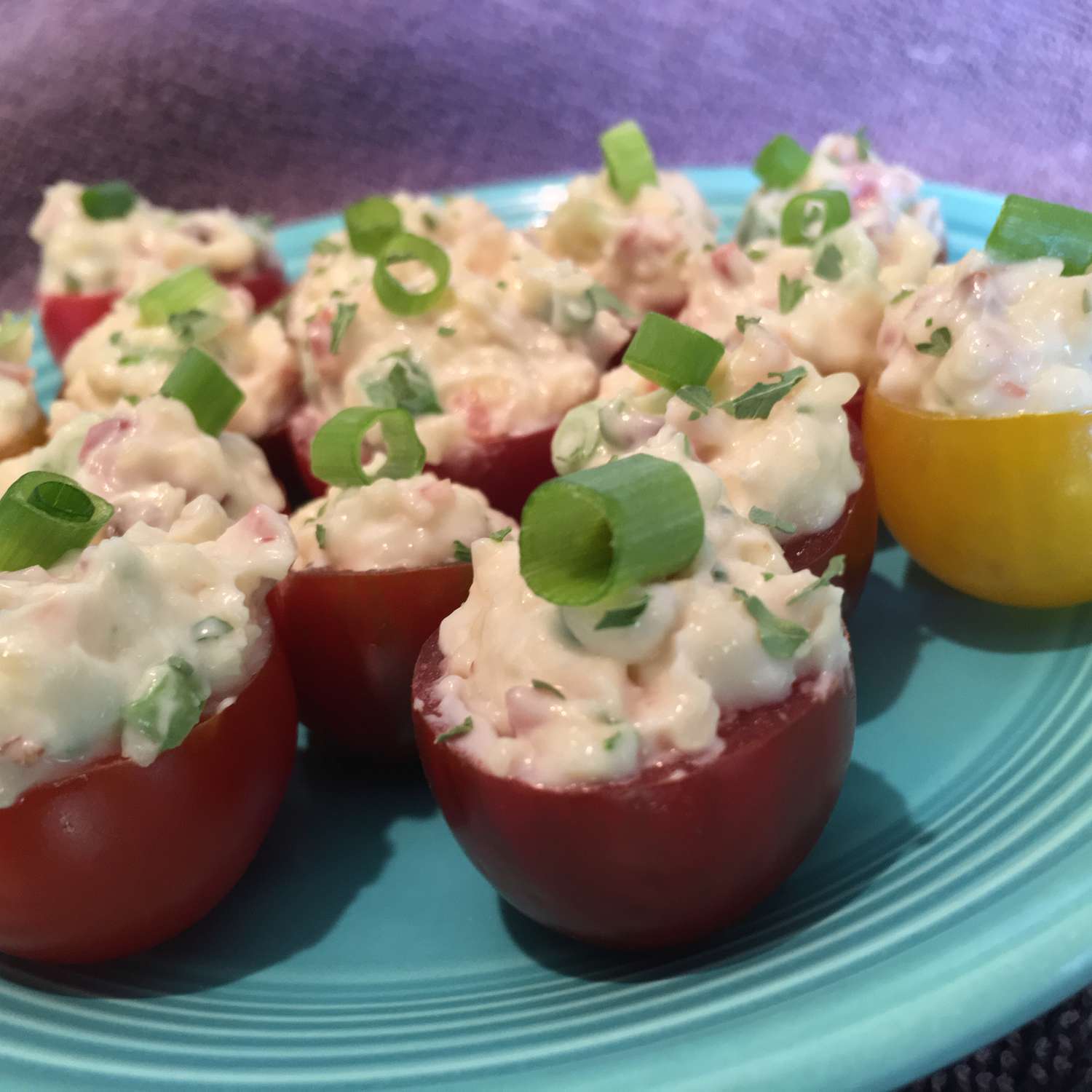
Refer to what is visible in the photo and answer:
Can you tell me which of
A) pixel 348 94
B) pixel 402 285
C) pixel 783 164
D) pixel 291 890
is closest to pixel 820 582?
pixel 291 890

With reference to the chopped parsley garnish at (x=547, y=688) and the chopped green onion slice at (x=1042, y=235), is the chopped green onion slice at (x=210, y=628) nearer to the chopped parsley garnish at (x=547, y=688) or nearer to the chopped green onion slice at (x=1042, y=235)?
the chopped parsley garnish at (x=547, y=688)

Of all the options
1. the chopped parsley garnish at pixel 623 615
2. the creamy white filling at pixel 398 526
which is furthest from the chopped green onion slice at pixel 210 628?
the chopped parsley garnish at pixel 623 615

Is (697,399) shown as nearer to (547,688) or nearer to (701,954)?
(547,688)

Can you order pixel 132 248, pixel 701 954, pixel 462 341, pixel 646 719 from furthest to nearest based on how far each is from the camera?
pixel 132 248 → pixel 462 341 → pixel 701 954 → pixel 646 719

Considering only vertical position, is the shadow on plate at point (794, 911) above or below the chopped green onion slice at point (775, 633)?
below

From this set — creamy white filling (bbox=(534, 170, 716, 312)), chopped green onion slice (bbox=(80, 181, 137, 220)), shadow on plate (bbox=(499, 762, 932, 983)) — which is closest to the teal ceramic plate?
shadow on plate (bbox=(499, 762, 932, 983))

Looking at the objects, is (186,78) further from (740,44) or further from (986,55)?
(986,55)
